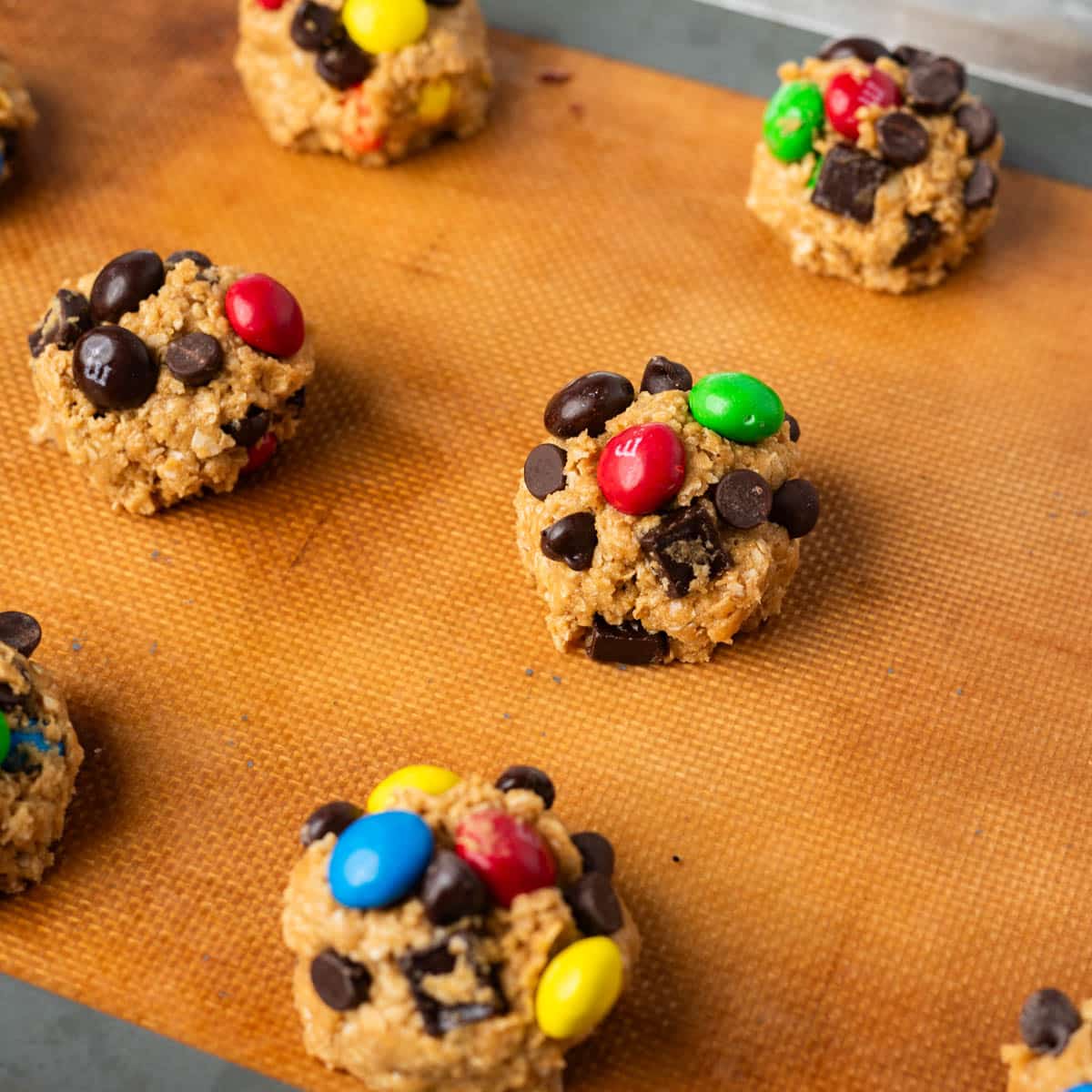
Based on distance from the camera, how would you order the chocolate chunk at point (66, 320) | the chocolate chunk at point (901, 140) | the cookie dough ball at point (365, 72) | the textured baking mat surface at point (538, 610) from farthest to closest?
1. the cookie dough ball at point (365, 72)
2. the chocolate chunk at point (901, 140)
3. the chocolate chunk at point (66, 320)
4. the textured baking mat surface at point (538, 610)

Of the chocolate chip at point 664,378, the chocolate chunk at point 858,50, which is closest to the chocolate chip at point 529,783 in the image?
the chocolate chip at point 664,378

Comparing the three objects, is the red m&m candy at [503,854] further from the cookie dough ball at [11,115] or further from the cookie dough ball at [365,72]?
the cookie dough ball at [11,115]

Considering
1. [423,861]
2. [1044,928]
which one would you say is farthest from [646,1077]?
→ [1044,928]

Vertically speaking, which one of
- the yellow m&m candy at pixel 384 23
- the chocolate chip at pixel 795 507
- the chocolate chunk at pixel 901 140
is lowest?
the chocolate chip at pixel 795 507

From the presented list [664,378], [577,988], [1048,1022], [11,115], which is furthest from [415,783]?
[11,115]

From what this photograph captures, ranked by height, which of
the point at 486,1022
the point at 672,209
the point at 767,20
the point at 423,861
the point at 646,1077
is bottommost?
the point at 646,1077

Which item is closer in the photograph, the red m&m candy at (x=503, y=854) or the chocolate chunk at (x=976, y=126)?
the red m&m candy at (x=503, y=854)

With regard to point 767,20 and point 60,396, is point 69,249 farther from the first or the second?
point 767,20
